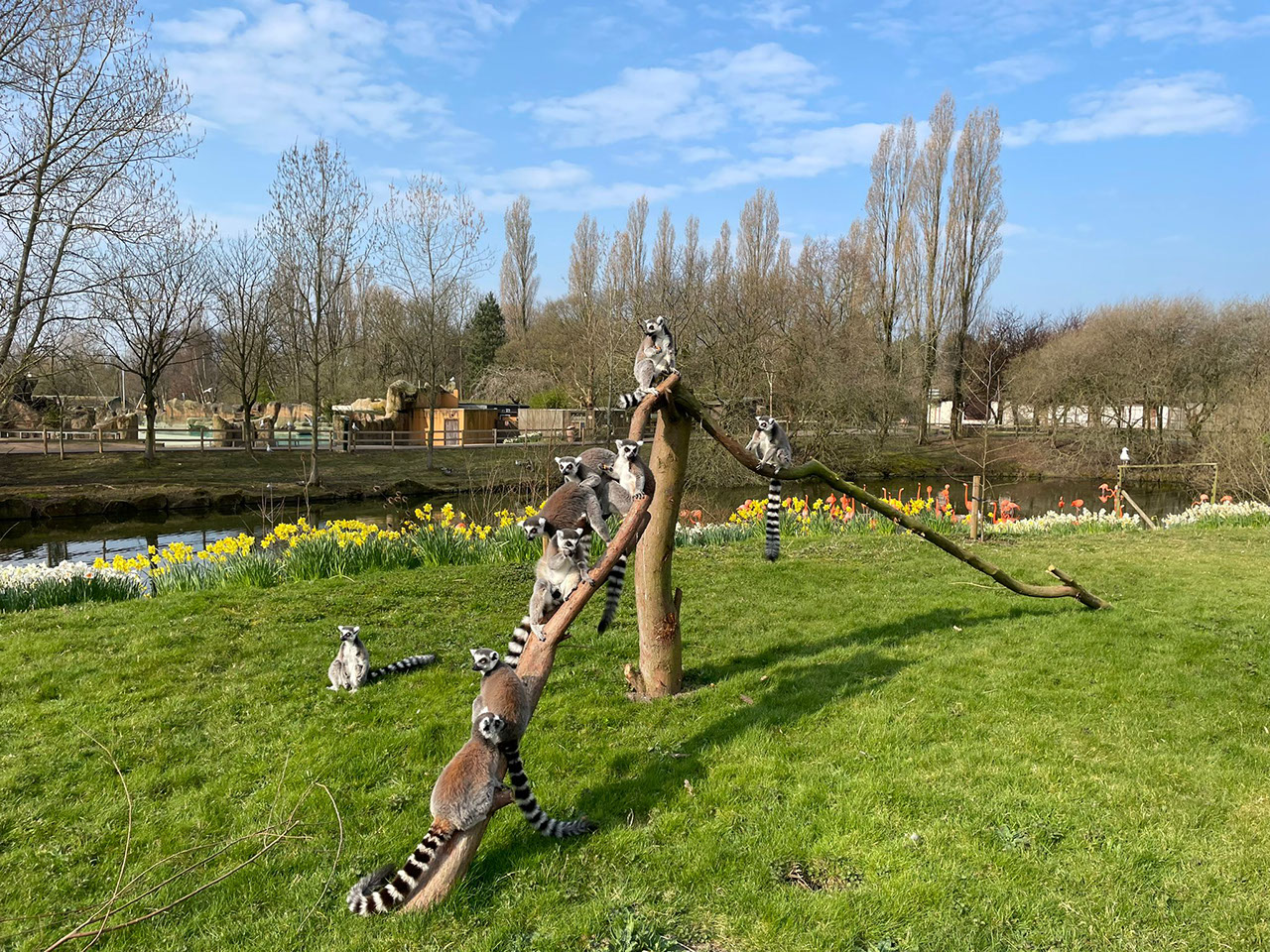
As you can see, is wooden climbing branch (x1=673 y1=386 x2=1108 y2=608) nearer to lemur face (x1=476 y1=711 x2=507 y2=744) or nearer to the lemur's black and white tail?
the lemur's black and white tail

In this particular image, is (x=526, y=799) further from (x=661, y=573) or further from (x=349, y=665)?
(x=349, y=665)

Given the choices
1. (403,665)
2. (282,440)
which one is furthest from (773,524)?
(282,440)

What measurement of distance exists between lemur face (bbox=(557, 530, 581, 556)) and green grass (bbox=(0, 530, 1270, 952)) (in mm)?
1527

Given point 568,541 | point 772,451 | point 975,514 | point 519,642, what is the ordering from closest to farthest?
1. point 568,541
2. point 519,642
3. point 772,451
4. point 975,514

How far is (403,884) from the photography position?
3.07 meters

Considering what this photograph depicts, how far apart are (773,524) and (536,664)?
2872 mm

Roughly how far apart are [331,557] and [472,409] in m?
26.6

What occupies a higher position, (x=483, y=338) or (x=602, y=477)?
(x=483, y=338)

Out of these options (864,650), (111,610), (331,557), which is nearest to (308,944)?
(864,650)

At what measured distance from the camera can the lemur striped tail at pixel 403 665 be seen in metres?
5.78

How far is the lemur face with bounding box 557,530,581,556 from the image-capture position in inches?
134

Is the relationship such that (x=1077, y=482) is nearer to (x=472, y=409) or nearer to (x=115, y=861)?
(x=472, y=409)

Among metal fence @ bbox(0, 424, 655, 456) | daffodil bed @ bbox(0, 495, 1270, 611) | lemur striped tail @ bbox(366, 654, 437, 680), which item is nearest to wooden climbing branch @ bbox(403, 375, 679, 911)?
lemur striped tail @ bbox(366, 654, 437, 680)

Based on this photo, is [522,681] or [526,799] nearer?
[526,799]
